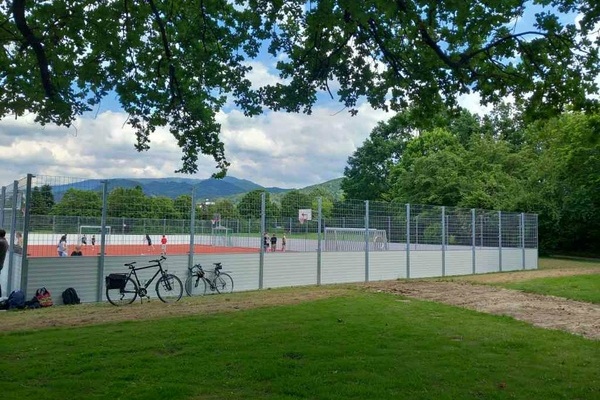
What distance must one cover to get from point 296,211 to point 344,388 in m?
11.6

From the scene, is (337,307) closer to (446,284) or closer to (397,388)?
(397,388)

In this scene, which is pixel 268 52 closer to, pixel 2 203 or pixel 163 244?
pixel 163 244

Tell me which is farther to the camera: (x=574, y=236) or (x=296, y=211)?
(x=574, y=236)

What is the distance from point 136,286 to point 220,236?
132 inches

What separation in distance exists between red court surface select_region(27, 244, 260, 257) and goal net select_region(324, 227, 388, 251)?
329cm

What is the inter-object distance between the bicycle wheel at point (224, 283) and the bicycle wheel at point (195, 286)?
15.3 inches

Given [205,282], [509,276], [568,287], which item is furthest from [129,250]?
[509,276]

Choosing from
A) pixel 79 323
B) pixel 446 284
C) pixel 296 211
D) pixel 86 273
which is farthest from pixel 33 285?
pixel 446 284

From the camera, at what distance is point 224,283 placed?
14.8m

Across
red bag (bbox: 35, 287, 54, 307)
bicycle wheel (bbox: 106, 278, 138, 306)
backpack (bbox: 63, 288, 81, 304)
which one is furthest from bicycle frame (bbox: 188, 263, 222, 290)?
red bag (bbox: 35, 287, 54, 307)

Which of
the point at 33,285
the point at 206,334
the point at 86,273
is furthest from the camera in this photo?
the point at 86,273

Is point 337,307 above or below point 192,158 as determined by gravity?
below

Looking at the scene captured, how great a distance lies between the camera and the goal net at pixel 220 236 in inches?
599

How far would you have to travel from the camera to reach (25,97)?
810 cm
